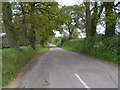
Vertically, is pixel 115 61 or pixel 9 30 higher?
pixel 9 30

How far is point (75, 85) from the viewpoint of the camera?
20.7 ft

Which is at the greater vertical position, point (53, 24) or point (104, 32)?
point (53, 24)

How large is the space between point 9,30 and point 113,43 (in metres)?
11.5

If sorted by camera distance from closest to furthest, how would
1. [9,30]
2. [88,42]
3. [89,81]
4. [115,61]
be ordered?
[89,81] < [115,61] < [9,30] < [88,42]

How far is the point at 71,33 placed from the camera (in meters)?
55.7

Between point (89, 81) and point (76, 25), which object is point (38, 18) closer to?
point (89, 81)

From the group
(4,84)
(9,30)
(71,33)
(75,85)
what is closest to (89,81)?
(75,85)

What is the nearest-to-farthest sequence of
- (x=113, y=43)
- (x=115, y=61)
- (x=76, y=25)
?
1. (x=115, y=61)
2. (x=113, y=43)
3. (x=76, y=25)

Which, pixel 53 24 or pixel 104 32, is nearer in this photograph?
pixel 104 32

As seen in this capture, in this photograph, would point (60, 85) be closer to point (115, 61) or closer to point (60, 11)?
point (115, 61)

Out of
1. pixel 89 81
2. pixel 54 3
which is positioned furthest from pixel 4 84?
pixel 54 3

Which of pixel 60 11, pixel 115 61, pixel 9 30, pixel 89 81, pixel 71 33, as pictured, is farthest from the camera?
pixel 71 33

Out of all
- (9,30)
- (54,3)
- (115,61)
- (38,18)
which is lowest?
(115,61)

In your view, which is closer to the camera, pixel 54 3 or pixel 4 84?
pixel 4 84
